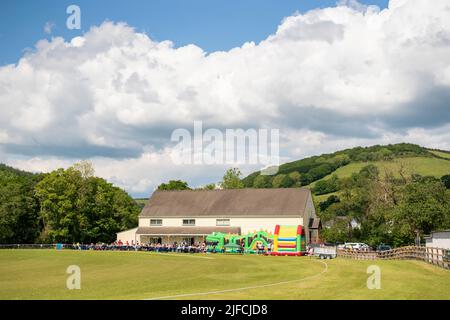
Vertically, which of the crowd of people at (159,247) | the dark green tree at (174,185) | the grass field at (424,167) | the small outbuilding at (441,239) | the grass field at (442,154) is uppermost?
the grass field at (442,154)

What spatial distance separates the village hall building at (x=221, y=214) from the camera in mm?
76250

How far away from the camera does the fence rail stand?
29.5m

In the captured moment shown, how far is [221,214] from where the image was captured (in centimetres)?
7919

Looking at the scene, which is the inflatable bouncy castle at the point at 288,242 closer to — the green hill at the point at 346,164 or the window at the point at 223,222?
the window at the point at 223,222

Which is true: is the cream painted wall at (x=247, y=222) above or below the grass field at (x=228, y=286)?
above

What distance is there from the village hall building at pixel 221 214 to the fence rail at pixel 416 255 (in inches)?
979

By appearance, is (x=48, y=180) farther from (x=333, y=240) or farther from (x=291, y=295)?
(x=291, y=295)

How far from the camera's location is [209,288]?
20.2m

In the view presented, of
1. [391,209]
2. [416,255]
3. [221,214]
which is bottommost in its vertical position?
[416,255]

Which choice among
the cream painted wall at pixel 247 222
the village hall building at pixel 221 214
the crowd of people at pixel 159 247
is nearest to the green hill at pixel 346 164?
the village hall building at pixel 221 214

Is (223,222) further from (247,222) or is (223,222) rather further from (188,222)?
(188,222)

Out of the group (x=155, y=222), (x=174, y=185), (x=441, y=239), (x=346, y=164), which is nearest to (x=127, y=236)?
(x=155, y=222)

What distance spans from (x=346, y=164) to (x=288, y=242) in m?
119
